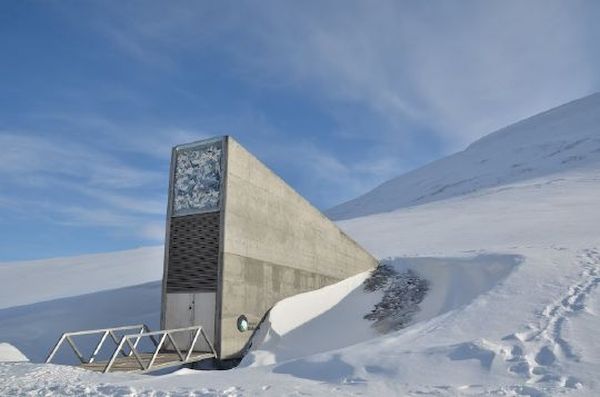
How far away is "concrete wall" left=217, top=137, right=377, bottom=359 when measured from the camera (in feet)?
48.3

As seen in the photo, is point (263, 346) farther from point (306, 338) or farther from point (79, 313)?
point (79, 313)

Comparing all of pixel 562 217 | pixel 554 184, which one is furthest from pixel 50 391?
pixel 554 184

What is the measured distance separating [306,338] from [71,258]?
37112 mm

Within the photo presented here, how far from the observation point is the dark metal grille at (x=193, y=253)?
48.1ft

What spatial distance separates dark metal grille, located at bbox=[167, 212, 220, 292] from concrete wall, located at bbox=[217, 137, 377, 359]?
1.36 ft

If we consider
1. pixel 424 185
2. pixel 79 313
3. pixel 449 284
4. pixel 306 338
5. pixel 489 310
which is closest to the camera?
pixel 489 310

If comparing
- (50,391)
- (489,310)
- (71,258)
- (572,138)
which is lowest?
→ (50,391)

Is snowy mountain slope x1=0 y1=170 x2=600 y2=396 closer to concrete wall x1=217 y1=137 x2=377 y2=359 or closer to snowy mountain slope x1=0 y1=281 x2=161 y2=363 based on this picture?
concrete wall x1=217 y1=137 x2=377 y2=359

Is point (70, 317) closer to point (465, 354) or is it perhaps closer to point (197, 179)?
point (197, 179)

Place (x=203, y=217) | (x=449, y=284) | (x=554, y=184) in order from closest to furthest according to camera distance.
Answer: (x=203, y=217), (x=449, y=284), (x=554, y=184)

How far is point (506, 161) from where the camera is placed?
76688mm

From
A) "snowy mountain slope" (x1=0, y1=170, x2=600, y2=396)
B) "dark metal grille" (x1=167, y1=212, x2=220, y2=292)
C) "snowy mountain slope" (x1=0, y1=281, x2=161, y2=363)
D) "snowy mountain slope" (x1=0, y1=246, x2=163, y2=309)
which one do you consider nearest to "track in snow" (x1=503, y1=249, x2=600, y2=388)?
"snowy mountain slope" (x1=0, y1=170, x2=600, y2=396)

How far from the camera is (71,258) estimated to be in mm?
46625

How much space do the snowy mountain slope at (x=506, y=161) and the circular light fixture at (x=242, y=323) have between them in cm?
5161
